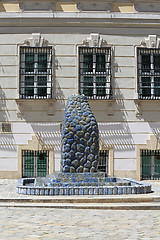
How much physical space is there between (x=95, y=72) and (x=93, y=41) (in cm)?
137

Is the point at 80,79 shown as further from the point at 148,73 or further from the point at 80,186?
the point at 80,186

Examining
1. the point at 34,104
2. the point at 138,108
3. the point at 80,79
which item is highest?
the point at 80,79

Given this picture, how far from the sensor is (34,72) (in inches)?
832

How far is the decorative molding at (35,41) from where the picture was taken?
21.0m

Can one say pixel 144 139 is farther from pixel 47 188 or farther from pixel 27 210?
pixel 27 210

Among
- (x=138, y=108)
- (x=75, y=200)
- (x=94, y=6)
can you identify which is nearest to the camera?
(x=75, y=200)

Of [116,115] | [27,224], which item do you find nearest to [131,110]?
[116,115]

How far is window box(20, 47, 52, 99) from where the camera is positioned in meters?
21.1

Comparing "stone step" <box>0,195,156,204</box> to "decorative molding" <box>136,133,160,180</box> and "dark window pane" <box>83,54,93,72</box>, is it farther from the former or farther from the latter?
"dark window pane" <box>83,54,93,72</box>

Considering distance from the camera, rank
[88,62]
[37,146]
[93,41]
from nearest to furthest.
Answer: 1. [37,146]
2. [93,41]
3. [88,62]

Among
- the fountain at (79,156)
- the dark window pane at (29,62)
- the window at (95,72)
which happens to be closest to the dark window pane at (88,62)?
the window at (95,72)

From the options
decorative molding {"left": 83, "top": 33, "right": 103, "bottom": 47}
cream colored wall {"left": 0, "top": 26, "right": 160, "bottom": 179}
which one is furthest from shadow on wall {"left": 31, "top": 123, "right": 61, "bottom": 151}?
decorative molding {"left": 83, "top": 33, "right": 103, "bottom": 47}

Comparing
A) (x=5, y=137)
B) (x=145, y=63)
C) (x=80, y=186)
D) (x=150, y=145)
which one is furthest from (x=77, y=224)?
(x=145, y=63)

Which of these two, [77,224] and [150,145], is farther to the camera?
[150,145]
